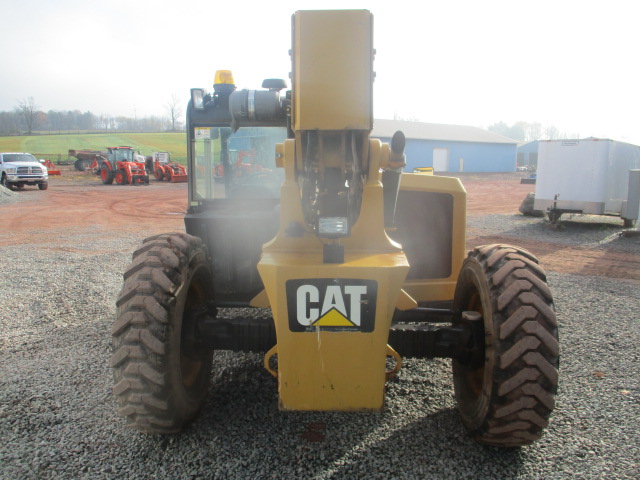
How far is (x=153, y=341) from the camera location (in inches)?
119

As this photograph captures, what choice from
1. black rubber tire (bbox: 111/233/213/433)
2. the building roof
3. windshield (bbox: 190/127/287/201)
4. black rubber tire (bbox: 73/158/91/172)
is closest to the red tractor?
black rubber tire (bbox: 73/158/91/172)

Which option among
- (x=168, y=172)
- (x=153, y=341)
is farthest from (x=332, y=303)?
(x=168, y=172)

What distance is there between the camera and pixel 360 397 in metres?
2.91

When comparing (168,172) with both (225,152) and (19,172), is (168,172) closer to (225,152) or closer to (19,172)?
(19,172)

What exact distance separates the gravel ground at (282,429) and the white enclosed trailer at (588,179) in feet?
33.9

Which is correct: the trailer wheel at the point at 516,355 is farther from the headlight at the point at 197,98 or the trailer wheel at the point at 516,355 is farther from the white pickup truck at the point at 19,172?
the white pickup truck at the point at 19,172

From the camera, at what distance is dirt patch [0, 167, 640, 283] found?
425 inches

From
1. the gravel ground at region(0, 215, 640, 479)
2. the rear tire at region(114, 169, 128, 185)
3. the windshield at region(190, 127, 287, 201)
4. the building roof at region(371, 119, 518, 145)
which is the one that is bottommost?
the gravel ground at region(0, 215, 640, 479)

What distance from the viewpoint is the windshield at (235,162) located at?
5.35 metres

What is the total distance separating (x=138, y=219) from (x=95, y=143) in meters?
66.6

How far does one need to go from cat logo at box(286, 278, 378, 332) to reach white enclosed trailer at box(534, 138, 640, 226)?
14.2 metres

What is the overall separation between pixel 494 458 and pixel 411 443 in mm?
530

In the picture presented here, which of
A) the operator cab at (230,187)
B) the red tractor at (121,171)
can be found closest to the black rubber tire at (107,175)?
the red tractor at (121,171)

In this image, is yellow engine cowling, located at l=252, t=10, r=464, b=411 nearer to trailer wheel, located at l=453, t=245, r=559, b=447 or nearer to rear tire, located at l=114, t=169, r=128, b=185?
trailer wheel, located at l=453, t=245, r=559, b=447
